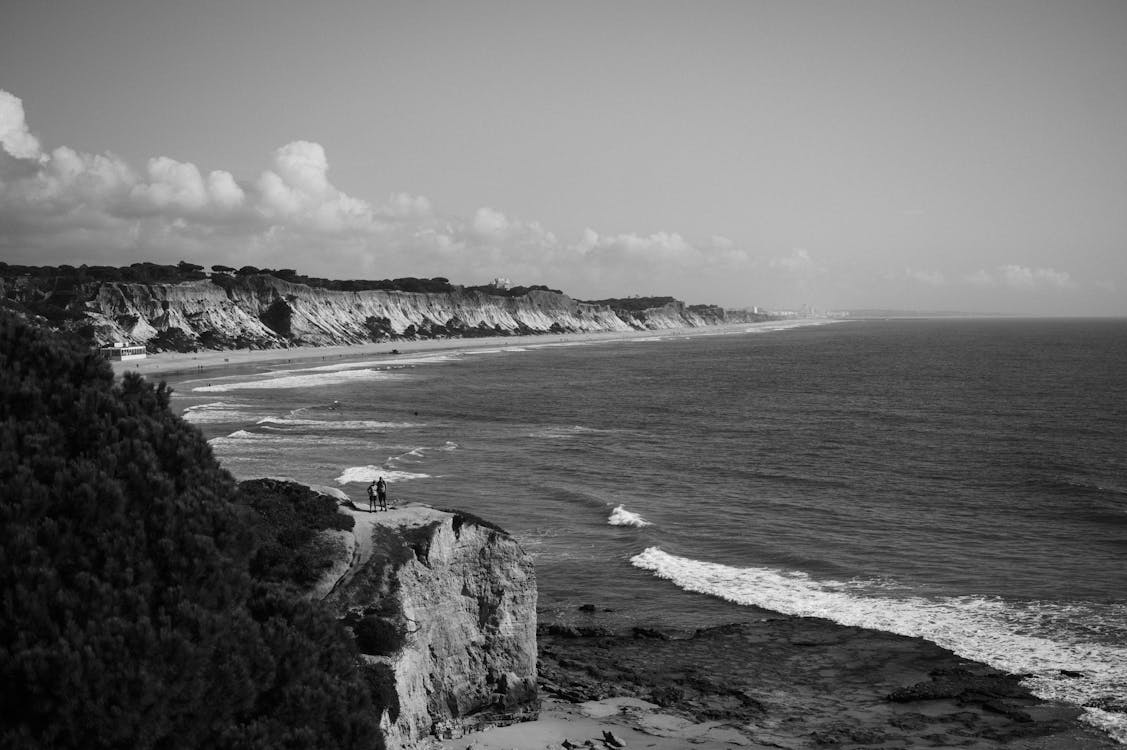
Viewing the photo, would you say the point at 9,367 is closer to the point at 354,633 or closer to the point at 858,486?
the point at 354,633

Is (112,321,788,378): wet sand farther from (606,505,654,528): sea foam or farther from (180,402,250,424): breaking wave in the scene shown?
(606,505,654,528): sea foam

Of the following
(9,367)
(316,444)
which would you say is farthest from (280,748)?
(316,444)

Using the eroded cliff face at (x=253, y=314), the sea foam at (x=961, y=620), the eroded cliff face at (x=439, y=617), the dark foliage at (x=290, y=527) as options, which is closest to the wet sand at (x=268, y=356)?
the eroded cliff face at (x=253, y=314)

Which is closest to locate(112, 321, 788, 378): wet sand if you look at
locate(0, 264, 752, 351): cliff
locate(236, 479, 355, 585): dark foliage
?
locate(0, 264, 752, 351): cliff

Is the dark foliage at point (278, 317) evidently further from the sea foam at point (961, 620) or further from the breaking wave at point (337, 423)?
the sea foam at point (961, 620)

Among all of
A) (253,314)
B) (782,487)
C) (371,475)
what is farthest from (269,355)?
(782,487)

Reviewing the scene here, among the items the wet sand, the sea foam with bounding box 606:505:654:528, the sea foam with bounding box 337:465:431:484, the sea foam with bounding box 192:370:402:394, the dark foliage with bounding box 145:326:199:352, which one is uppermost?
the dark foliage with bounding box 145:326:199:352
